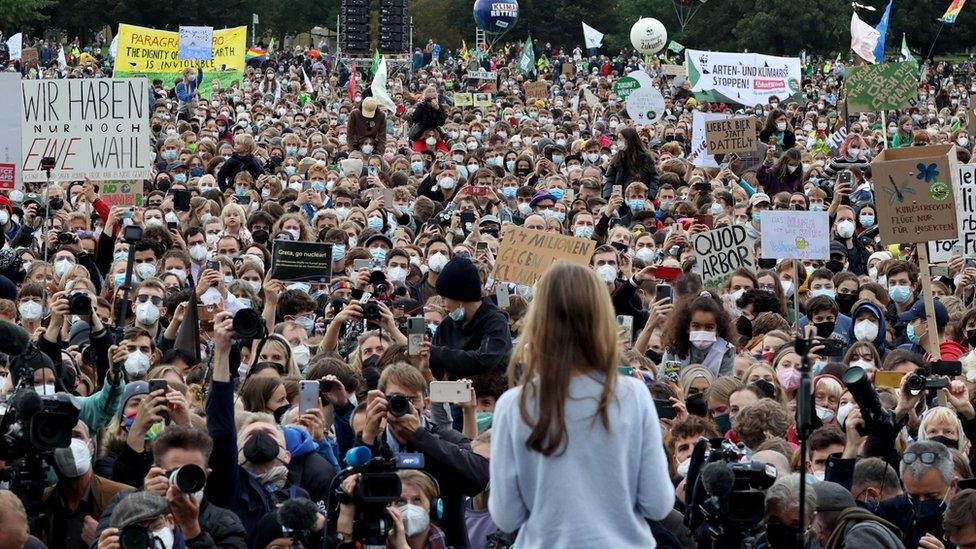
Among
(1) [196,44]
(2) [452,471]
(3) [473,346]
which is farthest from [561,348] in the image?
(1) [196,44]

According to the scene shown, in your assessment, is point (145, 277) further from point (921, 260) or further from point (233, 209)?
point (921, 260)

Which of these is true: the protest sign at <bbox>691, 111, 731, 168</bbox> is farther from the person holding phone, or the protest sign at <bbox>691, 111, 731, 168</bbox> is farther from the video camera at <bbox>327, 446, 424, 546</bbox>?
the person holding phone

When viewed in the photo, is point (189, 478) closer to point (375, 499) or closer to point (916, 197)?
point (375, 499)

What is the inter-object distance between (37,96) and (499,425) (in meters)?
11.9

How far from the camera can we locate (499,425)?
187 inches

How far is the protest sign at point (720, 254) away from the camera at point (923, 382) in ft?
17.5

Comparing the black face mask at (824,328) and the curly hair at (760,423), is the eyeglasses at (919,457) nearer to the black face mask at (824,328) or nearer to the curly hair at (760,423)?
the curly hair at (760,423)

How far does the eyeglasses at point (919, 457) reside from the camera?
742 cm

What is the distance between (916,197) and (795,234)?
1.43 m

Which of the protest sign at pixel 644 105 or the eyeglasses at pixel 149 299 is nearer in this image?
the eyeglasses at pixel 149 299

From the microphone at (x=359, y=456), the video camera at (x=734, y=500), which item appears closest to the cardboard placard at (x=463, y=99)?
the microphone at (x=359, y=456)

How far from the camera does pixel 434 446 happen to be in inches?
269

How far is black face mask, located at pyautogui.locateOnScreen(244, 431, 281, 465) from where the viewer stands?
24.2 feet

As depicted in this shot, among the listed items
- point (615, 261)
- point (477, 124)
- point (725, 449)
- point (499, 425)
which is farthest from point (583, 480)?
point (477, 124)
